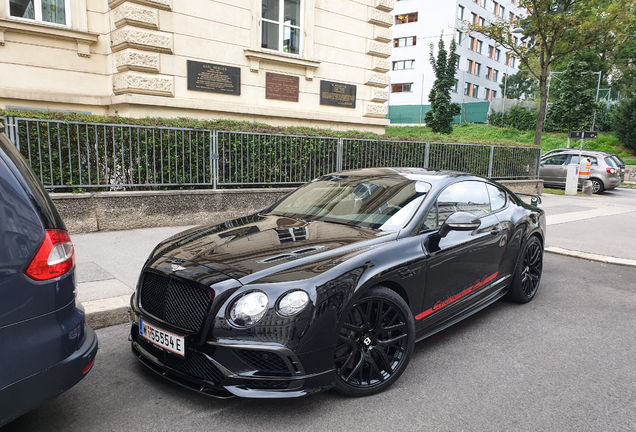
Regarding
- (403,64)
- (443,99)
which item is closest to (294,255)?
(443,99)

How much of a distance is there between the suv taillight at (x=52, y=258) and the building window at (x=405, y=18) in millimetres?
50999

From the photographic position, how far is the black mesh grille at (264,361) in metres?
2.51

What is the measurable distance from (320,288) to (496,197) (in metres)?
2.79

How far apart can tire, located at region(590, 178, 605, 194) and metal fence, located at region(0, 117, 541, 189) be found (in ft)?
34.8

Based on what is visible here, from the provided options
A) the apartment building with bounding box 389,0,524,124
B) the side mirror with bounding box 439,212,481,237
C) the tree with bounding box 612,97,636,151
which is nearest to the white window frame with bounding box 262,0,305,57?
the side mirror with bounding box 439,212,481,237

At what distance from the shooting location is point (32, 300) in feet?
6.77

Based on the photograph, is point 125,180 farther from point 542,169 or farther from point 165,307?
point 542,169

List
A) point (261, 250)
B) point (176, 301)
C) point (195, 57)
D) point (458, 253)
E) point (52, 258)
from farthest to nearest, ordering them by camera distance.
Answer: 1. point (195, 57)
2. point (458, 253)
3. point (261, 250)
4. point (176, 301)
5. point (52, 258)

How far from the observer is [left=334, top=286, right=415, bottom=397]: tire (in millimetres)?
2793

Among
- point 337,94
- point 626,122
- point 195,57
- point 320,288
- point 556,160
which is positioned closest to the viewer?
point 320,288

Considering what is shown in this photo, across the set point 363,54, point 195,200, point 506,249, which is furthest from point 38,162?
point 363,54

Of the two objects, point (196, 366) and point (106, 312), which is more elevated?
point (196, 366)

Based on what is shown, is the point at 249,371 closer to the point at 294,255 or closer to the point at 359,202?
the point at 294,255

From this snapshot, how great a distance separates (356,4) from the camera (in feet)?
40.8
